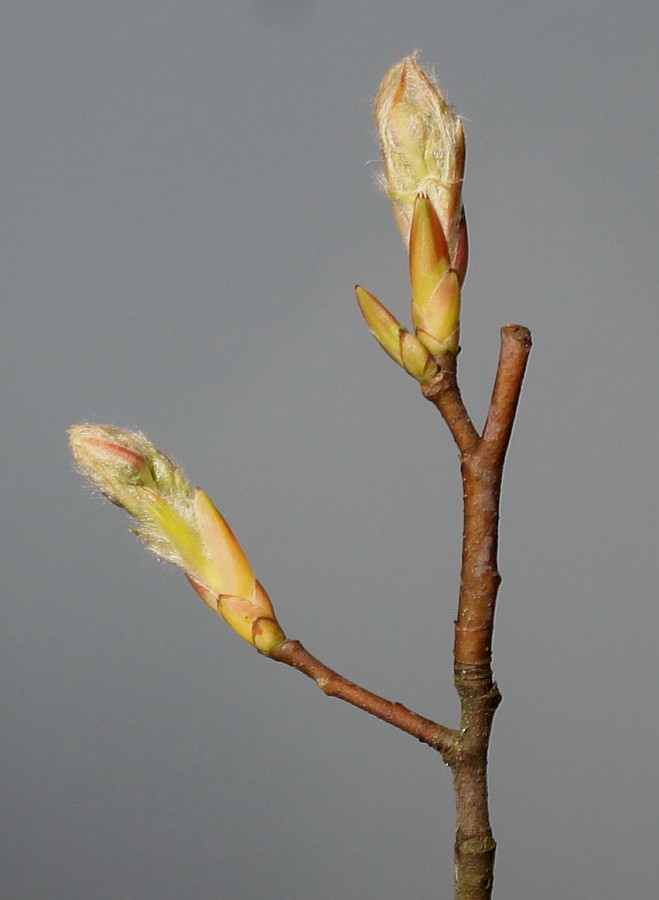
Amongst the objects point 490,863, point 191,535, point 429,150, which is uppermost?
point 429,150

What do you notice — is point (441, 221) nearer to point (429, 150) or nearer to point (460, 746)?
point (429, 150)

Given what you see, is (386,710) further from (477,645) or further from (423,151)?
(423,151)

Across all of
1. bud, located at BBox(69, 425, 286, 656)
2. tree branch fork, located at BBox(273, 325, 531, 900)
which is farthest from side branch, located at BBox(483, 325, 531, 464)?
bud, located at BBox(69, 425, 286, 656)

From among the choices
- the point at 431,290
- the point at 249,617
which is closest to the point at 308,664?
the point at 249,617

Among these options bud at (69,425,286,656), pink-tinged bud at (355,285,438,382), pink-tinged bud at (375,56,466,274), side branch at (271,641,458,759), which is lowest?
side branch at (271,641,458,759)

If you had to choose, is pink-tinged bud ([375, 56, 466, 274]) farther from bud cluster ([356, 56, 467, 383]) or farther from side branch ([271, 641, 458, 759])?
side branch ([271, 641, 458, 759])

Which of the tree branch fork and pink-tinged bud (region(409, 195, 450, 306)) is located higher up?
pink-tinged bud (region(409, 195, 450, 306))

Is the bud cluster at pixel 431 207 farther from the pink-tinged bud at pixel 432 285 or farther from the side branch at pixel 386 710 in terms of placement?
the side branch at pixel 386 710
